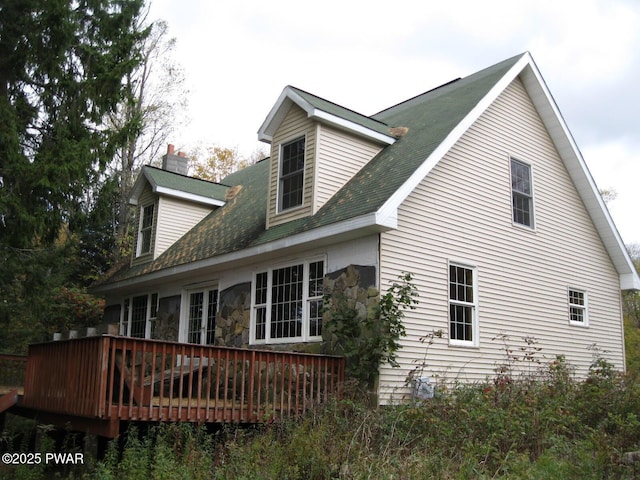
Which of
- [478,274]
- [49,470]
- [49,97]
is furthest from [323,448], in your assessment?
[49,97]

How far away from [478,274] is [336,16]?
5.69 m

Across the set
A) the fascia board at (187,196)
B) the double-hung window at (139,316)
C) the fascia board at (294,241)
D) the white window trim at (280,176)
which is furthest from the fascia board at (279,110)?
the double-hung window at (139,316)

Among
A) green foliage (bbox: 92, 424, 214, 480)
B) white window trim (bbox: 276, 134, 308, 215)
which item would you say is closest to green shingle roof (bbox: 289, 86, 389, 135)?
white window trim (bbox: 276, 134, 308, 215)

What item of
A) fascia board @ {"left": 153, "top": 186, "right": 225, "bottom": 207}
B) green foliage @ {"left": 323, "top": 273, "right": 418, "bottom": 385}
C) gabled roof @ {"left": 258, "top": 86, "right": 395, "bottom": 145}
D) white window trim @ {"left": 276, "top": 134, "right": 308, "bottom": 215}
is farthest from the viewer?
fascia board @ {"left": 153, "top": 186, "right": 225, "bottom": 207}

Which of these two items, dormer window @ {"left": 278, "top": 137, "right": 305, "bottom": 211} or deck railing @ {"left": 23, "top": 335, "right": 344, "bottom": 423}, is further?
dormer window @ {"left": 278, "top": 137, "right": 305, "bottom": 211}

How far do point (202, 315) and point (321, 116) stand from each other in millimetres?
5601

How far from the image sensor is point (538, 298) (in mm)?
13289

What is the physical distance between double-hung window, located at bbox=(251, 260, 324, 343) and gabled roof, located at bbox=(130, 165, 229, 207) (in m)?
5.43

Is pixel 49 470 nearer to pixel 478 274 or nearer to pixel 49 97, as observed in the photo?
pixel 49 97

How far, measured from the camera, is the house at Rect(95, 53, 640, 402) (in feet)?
35.3

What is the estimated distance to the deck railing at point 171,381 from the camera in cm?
755

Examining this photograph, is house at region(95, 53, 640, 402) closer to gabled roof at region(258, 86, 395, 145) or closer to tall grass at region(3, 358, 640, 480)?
gabled roof at region(258, 86, 395, 145)

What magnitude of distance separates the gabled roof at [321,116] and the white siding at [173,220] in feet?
16.1

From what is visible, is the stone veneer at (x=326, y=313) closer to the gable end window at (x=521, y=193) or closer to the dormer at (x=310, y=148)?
the dormer at (x=310, y=148)
